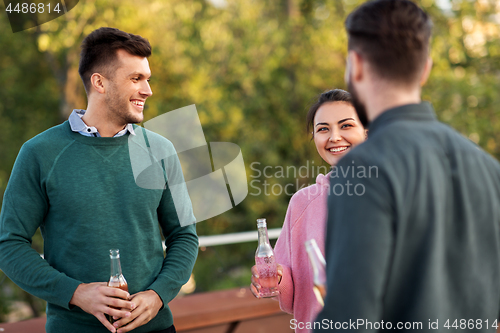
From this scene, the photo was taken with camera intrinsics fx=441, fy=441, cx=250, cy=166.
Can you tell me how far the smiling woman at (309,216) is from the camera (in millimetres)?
1524

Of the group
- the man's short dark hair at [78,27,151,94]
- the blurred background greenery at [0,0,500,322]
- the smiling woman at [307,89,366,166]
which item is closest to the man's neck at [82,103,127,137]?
the man's short dark hair at [78,27,151,94]

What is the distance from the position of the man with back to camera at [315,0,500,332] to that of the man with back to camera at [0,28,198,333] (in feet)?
2.86

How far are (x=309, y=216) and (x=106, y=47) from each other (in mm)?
948

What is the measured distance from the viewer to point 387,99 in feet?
2.76

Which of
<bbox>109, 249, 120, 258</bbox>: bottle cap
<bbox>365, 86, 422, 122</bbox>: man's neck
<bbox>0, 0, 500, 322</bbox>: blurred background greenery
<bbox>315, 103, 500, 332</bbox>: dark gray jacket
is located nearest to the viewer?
<bbox>315, 103, 500, 332</bbox>: dark gray jacket

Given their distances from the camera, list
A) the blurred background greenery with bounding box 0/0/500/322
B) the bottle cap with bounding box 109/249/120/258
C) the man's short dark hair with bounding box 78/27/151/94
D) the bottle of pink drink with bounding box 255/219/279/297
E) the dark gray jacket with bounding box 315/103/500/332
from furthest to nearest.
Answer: the blurred background greenery with bounding box 0/0/500/322, the man's short dark hair with bounding box 78/27/151/94, the bottle of pink drink with bounding box 255/219/279/297, the bottle cap with bounding box 109/249/120/258, the dark gray jacket with bounding box 315/103/500/332

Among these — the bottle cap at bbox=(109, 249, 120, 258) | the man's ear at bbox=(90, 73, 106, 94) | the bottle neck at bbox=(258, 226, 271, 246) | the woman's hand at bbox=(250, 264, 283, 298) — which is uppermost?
the man's ear at bbox=(90, 73, 106, 94)

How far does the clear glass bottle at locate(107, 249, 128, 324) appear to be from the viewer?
4.48 ft

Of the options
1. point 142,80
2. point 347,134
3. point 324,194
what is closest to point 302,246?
point 324,194

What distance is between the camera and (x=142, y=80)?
5.34ft

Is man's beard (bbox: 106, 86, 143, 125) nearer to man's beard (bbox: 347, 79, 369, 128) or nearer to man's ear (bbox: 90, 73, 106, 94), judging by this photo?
man's ear (bbox: 90, 73, 106, 94)

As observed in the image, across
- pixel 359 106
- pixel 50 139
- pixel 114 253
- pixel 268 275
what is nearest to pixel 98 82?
pixel 50 139

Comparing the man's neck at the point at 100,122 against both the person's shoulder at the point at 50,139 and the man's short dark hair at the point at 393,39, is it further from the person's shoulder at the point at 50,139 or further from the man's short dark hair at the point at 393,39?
the man's short dark hair at the point at 393,39

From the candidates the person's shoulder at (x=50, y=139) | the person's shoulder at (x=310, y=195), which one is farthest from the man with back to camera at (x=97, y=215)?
the person's shoulder at (x=310, y=195)
